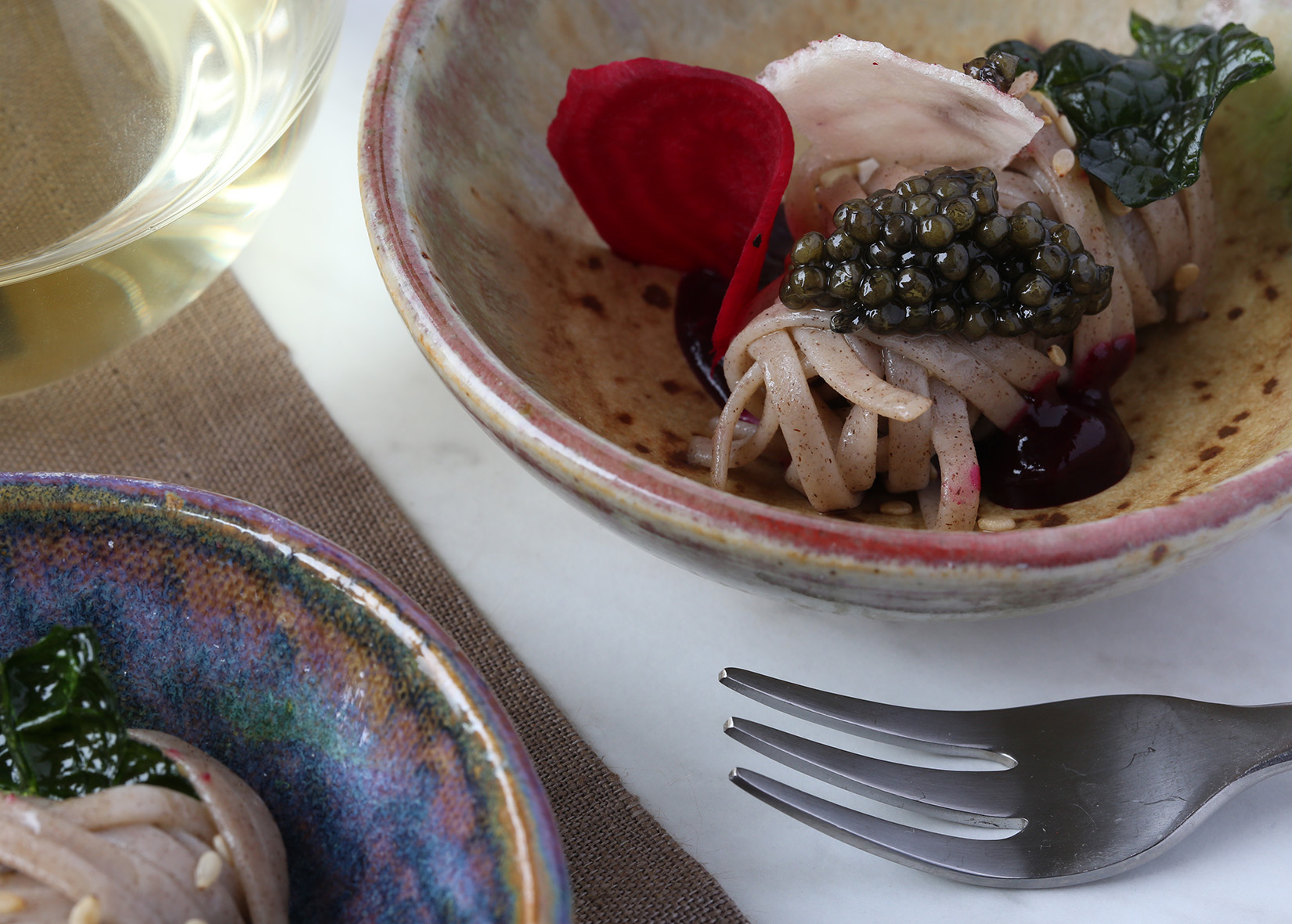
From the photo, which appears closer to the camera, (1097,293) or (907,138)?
(1097,293)

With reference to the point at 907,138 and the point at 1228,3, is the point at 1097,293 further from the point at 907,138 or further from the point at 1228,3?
the point at 1228,3

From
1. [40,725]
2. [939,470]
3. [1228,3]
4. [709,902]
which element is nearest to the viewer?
[40,725]

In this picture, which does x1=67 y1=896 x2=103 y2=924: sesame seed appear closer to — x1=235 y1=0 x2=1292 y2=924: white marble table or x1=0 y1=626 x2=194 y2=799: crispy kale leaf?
x1=0 y1=626 x2=194 y2=799: crispy kale leaf

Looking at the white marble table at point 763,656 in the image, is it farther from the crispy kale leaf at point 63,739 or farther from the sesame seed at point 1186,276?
the crispy kale leaf at point 63,739

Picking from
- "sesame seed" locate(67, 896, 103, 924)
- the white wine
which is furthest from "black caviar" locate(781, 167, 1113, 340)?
"sesame seed" locate(67, 896, 103, 924)

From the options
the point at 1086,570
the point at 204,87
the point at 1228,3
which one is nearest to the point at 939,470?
the point at 1086,570
